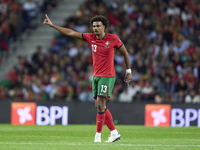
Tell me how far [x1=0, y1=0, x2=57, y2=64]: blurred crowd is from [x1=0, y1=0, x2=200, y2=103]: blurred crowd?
5.30ft

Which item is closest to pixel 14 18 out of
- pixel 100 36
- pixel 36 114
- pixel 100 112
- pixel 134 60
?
pixel 134 60

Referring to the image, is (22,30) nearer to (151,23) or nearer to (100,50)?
(151,23)

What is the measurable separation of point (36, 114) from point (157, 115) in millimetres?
3796

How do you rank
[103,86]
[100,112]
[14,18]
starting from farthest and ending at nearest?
1. [14,18]
2. [100,112]
3. [103,86]

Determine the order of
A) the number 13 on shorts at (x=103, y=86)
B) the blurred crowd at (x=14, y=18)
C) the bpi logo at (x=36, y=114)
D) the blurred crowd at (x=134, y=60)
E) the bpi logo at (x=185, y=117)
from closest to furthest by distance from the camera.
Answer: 1. the number 13 on shorts at (x=103, y=86)
2. the bpi logo at (x=185, y=117)
3. the bpi logo at (x=36, y=114)
4. the blurred crowd at (x=134, y=60)
5. the blurred crowd at (x=14, y=18)

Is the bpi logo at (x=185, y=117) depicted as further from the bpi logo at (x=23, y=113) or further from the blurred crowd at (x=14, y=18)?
the blurred crowd at (x=14, y=18)

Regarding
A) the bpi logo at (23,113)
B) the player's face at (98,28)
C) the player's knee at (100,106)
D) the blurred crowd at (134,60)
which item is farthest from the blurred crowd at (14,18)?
the player's knee at (100,106)

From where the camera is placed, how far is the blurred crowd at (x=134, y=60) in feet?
51.3

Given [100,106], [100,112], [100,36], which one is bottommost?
[100,112]

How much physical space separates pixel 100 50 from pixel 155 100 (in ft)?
24.2

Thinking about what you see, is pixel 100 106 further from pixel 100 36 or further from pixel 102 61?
pixel 100 36

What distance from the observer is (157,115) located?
1452 centimetres

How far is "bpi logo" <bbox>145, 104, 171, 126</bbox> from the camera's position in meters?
14.5

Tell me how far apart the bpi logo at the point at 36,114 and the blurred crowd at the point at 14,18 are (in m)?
4.80
